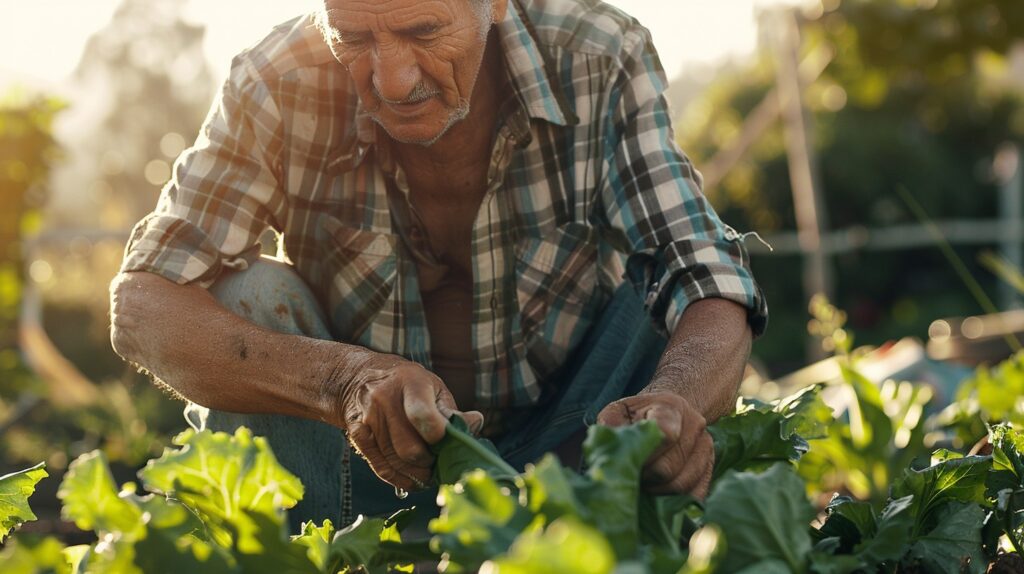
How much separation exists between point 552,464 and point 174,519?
14.5 inches

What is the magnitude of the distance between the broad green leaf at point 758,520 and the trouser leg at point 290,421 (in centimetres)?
120

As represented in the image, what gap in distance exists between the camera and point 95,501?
3.76 ft

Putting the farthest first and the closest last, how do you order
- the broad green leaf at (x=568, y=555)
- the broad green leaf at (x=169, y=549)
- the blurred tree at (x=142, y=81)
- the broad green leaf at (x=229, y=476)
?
the blurred tree at (x=142, y=81) → the broad green leaf at (x=229, y=476) → the broad green leaf at (x=169, y=549) → the broad green leaf at (x=568, y=555)

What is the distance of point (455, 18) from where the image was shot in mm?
2059

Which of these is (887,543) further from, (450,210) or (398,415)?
(450,210)

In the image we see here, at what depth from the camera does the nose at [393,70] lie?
198 cm

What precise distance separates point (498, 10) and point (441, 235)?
53 centimetres

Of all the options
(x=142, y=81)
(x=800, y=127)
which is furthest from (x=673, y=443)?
(x=142, y=81)

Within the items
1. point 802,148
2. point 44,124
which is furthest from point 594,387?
point 802,148

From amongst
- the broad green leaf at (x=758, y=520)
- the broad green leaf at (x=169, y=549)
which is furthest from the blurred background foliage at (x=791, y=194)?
the broad green leaf at (x=169, y=549)

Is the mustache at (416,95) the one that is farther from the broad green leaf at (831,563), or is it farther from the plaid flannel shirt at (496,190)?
the broad green leaf at (831,563)

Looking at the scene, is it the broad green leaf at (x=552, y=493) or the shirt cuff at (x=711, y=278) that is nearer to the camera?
the broad green leaf at (x=552, y=493)

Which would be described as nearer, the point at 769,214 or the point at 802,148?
the point at 802,148

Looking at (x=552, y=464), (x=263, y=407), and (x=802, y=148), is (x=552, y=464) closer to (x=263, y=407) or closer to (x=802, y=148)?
(x=263, y=407)
